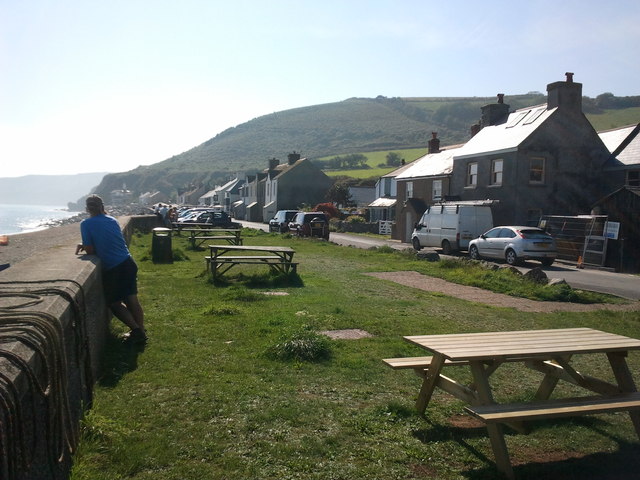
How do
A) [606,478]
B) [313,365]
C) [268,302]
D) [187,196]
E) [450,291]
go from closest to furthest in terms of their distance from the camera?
[606,478]
[313,365]
[268,302]
[450,291]
[187,196]

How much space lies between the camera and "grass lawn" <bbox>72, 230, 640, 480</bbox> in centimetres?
402

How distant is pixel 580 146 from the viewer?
31.3 metres

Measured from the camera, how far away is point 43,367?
9.65 ft

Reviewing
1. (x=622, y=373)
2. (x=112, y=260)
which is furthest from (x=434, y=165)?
(x=622, y=373)

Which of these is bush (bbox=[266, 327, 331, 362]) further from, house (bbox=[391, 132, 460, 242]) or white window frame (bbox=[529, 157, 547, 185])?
house (bbox=[391, 132, 460, 242])

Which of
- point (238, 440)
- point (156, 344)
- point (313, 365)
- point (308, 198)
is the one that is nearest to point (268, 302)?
point (156, 344)

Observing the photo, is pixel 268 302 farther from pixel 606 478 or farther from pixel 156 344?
pixel 606 478

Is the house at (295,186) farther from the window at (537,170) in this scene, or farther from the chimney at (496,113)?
the window at (537,170)

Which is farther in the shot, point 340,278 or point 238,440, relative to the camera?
point 340,278

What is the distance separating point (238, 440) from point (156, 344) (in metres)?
3.12

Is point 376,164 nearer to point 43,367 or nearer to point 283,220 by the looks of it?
point 283,220

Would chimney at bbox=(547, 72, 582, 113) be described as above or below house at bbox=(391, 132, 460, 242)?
above

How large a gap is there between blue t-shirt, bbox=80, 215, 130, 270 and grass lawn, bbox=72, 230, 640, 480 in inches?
42.0

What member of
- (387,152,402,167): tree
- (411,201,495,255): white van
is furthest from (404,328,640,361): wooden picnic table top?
(387,152,402,167): tree
